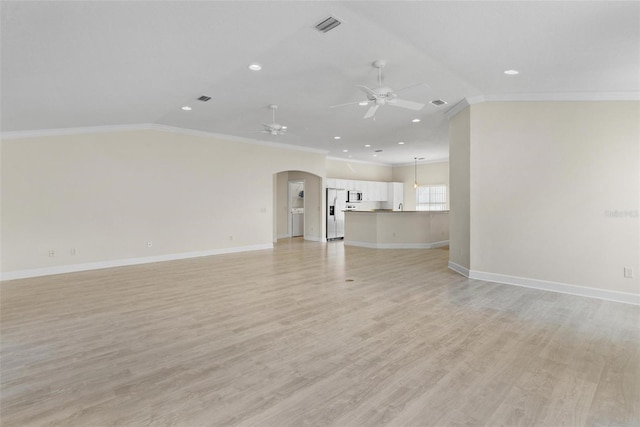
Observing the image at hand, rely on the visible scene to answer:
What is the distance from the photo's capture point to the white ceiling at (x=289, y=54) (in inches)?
111

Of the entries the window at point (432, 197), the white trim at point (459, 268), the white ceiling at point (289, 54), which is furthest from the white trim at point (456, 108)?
the window at point (432, 197)

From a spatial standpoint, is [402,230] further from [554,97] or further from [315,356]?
[315,356]

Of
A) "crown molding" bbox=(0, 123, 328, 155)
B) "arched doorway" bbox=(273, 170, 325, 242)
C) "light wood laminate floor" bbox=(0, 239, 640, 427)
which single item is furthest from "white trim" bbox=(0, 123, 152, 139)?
"arched doorway" bbox=(273, 170, 325, 242)

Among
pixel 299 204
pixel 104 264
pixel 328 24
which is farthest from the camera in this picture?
pixel 299 204

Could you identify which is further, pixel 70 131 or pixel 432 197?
pixel 432 197

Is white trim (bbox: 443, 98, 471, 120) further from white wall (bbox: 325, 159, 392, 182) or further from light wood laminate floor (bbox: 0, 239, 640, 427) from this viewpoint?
white wall (bbox: 325, 159, 392, 182)

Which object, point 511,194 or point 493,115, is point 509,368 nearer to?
point 511,194

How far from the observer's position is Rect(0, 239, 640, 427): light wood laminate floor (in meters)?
2.06

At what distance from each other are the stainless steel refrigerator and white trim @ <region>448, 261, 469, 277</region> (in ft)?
17.7

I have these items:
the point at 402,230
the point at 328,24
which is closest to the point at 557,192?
the point at 328,24

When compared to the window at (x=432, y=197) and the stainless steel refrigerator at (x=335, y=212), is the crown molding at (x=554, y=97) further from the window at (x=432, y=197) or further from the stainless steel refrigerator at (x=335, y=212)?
the window at (x=432, y=197)

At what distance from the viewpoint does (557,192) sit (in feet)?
15.9

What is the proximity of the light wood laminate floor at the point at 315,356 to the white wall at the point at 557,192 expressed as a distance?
1.65 feet

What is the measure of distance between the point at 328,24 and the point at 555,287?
477cm
